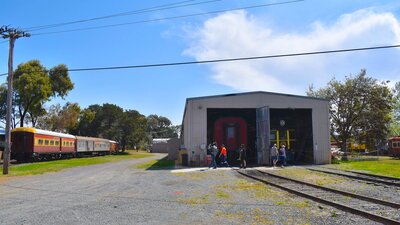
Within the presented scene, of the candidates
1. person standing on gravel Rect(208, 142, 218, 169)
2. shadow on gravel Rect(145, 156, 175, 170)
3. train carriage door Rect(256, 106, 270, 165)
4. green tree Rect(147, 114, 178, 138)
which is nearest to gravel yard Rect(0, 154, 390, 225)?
person standing on gravel Rect(208, 142, 218, 169)

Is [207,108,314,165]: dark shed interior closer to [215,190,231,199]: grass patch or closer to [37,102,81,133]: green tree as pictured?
[215,190,231,199]: grass patch

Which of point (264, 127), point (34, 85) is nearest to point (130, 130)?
point (34, 85)

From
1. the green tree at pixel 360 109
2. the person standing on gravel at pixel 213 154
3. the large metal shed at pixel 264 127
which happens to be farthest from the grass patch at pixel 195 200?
the green tree at pixel 360 109

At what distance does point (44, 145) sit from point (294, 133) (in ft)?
82.2

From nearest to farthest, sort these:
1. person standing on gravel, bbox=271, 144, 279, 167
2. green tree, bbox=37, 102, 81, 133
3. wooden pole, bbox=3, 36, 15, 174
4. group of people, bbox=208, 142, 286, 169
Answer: wooden pole, bbox=3, 36, 15, 174 → group of people, bbox=208, 142, 286, 169 → person standing on gravel, bbox=271, 144, 279, 167 → green tree, bbox=37, 102, 81, 133

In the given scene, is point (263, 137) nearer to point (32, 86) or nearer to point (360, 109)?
point (360, 109)

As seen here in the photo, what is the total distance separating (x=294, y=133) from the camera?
33.0m

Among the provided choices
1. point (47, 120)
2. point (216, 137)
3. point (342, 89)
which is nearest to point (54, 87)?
point (47, 120)

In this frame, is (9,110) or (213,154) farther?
(213,154)

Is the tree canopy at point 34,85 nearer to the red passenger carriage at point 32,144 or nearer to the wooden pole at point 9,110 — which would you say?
the red passenger carriage at point 32,144

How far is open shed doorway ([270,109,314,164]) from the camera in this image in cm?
3053

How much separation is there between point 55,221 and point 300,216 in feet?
18.4

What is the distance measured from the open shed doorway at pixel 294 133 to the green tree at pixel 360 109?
46.8ft

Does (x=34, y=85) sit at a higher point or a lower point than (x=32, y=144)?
higher
